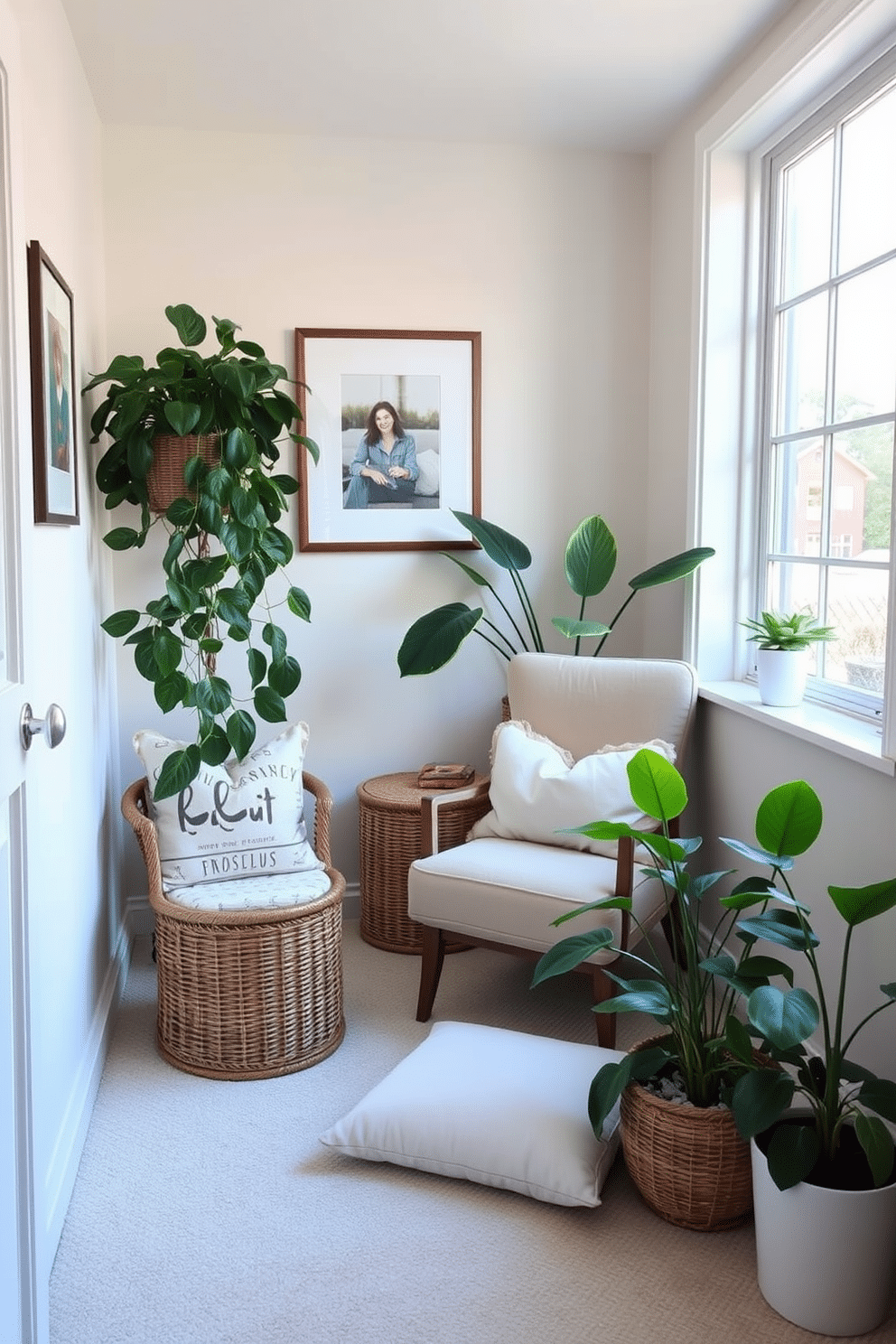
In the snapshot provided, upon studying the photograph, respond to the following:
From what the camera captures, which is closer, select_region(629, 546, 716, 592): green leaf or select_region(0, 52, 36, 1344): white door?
select_region(0, 52, 36, 1344): white door

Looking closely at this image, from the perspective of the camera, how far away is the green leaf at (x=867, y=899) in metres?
1.73

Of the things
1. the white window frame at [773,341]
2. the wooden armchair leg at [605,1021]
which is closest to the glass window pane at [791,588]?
the white window frame at [773,341]

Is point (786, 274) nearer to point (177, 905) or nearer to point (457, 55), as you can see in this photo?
point (457, 55)

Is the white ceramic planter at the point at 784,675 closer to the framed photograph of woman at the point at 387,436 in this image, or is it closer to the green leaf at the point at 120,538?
the framed photograph of woman at the point at 387,436

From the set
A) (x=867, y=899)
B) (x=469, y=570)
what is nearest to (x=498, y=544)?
(x=469, y=570)

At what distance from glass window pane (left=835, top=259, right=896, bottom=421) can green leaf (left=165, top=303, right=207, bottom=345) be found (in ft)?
5.22

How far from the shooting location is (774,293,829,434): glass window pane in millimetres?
2760

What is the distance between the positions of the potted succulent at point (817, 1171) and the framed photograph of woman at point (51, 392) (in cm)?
151

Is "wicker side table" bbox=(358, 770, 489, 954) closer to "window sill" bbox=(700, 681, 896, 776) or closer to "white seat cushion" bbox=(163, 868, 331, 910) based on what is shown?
"white seat cushion" bbox=(163, 868, 331, 910)

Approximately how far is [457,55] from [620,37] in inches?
16.1

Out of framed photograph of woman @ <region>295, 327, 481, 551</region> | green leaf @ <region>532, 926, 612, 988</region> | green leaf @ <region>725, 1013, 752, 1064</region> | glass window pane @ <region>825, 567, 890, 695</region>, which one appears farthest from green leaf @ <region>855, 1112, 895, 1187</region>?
framed photograph of woman @ <region>295, 327, 481, 551</region>

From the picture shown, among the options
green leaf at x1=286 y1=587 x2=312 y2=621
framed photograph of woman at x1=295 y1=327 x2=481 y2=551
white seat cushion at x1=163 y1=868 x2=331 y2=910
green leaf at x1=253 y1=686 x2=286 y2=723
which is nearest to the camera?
white seat cushion at x1=163 y1=868 x2=331 y2=910

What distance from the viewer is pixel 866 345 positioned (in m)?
2.52

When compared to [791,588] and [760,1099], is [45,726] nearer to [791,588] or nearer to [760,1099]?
[760,1099]
